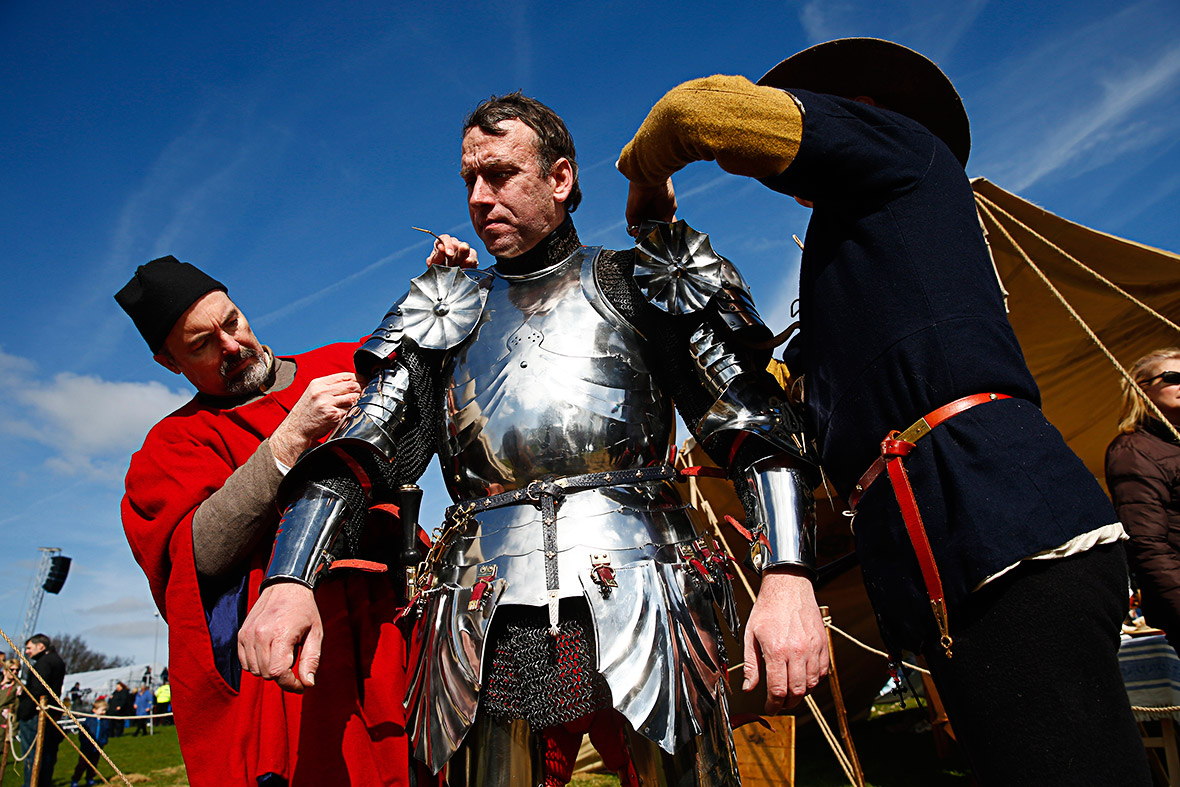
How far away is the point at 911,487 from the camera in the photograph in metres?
1.17

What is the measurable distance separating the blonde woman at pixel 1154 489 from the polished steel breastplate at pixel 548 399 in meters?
1.99

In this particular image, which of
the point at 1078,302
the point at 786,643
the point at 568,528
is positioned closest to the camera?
the point at 786,643

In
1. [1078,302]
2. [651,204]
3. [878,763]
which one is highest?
[1078,302]

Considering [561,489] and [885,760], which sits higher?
[561,489]

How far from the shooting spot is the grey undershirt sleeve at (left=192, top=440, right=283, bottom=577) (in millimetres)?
1988

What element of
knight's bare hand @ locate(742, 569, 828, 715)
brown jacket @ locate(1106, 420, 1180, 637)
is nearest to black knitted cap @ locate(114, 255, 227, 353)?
knight's bare hand @ locate(742, 569, 828, 715)

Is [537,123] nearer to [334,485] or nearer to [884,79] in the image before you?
[884,79]

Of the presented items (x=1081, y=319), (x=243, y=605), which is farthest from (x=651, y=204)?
(x=1081, y=319)

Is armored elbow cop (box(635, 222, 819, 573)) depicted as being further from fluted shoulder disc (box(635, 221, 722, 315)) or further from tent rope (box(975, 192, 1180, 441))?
tent rope (box(975, 192, 1180, 441))

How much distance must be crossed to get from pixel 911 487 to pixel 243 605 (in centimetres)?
190

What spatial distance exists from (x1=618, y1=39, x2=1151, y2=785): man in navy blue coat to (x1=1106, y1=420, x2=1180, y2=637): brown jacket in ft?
6.34

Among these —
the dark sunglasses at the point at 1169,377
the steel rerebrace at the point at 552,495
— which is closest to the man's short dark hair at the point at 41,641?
the steel rerebrace at the point at 552,495

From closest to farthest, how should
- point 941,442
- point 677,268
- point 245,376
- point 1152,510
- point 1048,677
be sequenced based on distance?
point 1048,677, point 941,442, point 677,268, point 245,376, point 1152,510

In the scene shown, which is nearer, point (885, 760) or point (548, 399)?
point (548, 399)
